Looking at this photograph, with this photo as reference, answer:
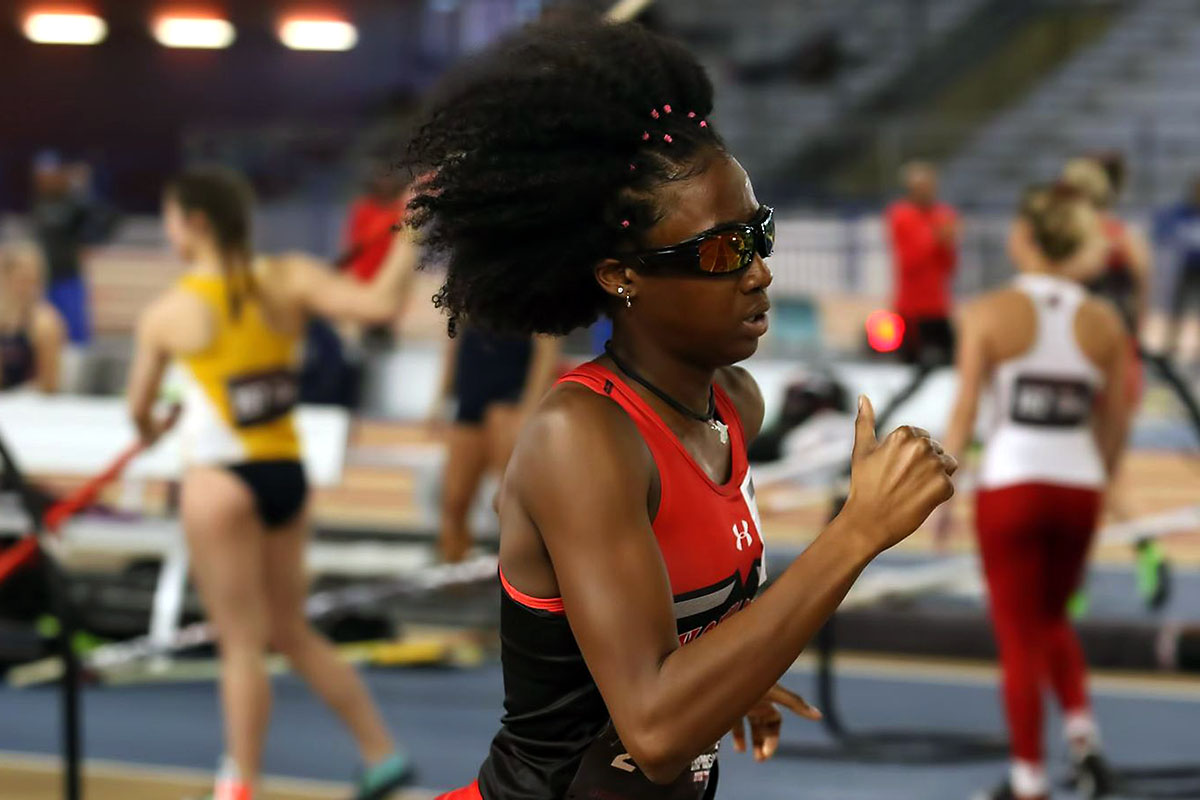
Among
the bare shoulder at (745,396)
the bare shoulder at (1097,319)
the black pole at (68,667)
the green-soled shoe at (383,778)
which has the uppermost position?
the bare shoulder at (1097,319)

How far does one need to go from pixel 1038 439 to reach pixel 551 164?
11.7ft

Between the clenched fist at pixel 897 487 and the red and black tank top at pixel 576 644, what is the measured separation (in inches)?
11.1

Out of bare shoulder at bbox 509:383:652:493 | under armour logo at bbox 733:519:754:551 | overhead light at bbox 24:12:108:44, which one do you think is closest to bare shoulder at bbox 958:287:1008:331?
under armour logo at bbox 733:519:754:551

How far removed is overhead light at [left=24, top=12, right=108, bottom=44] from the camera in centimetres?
1805

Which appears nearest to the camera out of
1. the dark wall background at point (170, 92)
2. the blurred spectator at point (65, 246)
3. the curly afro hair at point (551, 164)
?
the curly afro hair at point (551, 164)

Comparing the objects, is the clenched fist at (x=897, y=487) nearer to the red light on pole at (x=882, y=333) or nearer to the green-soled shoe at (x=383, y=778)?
the red light on pole at (x=882, y=333)

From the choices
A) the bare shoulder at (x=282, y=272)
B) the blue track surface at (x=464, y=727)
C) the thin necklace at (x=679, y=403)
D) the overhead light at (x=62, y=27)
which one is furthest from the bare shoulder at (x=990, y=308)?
the overhead light at (x=62, y=27)

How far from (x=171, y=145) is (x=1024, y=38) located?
12804mm

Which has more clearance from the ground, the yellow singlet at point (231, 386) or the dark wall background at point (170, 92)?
the dark wall background at point (170, 92)

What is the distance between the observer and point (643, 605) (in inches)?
94.4

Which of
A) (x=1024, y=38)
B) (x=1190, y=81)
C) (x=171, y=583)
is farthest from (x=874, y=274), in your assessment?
(x=171, y=583)

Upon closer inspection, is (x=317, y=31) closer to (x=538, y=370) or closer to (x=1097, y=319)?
(x=538, y=370)

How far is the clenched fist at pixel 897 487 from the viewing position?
2.35 meters

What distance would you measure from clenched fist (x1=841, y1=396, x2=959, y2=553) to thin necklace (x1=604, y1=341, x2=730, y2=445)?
366 millimetres
